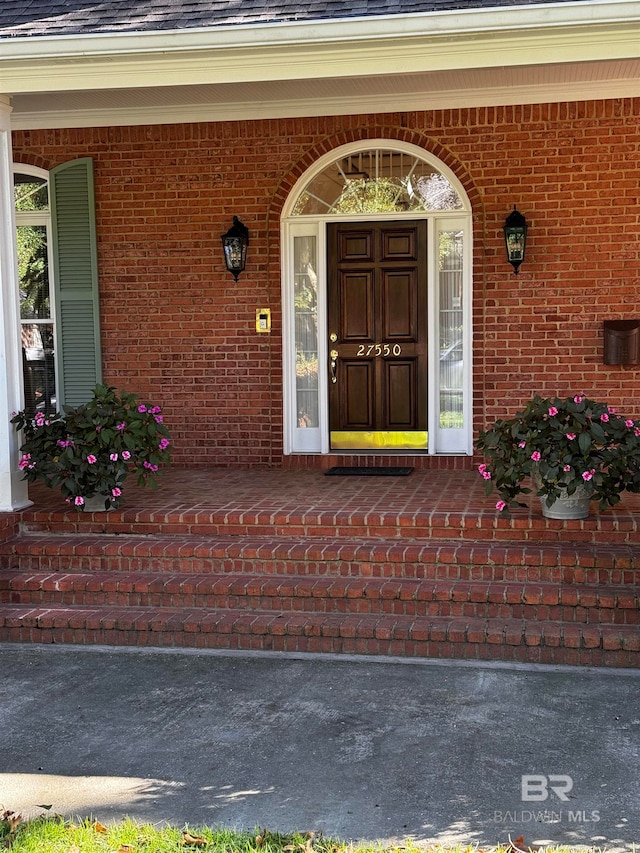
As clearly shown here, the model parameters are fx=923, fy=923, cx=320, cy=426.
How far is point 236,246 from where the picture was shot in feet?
25.9

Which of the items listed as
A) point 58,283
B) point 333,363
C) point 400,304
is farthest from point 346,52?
point 58,283

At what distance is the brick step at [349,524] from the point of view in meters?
5.60

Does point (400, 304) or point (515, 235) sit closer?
point (515, 235)

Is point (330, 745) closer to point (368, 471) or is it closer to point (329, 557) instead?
point (329, 557)

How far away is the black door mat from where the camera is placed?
758 cm

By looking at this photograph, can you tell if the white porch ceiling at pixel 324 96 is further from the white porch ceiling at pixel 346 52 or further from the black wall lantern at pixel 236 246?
the black wall lantern at pixel 236 246

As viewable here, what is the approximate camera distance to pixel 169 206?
26.7ft

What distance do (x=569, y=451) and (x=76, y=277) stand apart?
192 inches

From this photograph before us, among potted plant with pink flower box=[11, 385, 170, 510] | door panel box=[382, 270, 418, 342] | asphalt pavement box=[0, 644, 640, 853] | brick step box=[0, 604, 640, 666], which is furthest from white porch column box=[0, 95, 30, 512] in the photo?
door panel box=[382, 270, 418, 342]

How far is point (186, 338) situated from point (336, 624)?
381cm

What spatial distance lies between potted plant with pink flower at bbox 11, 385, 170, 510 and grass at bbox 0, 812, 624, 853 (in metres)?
3.07

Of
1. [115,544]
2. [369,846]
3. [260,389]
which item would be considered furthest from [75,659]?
[260,389]

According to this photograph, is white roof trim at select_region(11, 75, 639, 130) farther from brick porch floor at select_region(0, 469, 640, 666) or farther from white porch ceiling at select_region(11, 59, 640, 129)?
brick porch floor at select_region(0, 469, 640, 666)

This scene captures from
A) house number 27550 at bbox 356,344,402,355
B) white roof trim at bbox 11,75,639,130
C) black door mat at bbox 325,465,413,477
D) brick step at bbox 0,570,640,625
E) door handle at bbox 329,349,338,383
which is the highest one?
white roof trim at bbox 11,75,639,130
